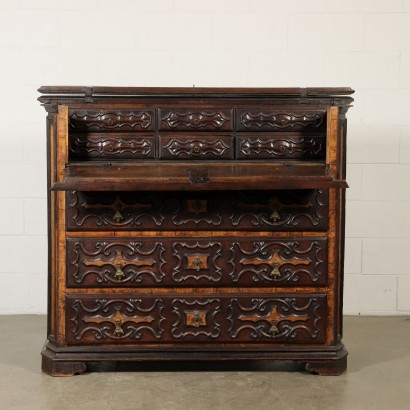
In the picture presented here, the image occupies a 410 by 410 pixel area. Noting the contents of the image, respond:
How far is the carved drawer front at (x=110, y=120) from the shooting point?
14.2 feet

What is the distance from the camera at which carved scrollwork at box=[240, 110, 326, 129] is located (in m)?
4.39

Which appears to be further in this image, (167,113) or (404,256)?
(404,256)

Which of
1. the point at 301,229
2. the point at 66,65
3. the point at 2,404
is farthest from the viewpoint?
the point at 66,65

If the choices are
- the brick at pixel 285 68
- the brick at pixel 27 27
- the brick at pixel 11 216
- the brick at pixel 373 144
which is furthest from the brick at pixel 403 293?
the brick at pixel 27 27

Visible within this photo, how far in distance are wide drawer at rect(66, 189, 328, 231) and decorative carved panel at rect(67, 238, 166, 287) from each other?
0.08 meters

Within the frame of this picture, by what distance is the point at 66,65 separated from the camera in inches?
219

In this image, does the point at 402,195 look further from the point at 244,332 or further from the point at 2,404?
the point at 2,404

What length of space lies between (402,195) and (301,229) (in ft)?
5.43

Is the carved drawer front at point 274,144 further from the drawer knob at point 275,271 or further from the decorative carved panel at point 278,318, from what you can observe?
the decorative carved panel at point 278,318

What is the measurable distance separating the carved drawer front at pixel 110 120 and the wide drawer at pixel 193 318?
85cm

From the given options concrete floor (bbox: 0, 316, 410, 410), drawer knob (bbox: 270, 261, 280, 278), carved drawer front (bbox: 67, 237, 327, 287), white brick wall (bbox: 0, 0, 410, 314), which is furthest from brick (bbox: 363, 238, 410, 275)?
drawer knob (bbox: 270, 261, 280, 278)

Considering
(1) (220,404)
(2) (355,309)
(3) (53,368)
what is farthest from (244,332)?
(2) (355,309)

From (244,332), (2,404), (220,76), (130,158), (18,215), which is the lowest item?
(2,404)

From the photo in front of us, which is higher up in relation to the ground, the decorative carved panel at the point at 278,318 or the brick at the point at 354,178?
the brick at the point at 354,178
